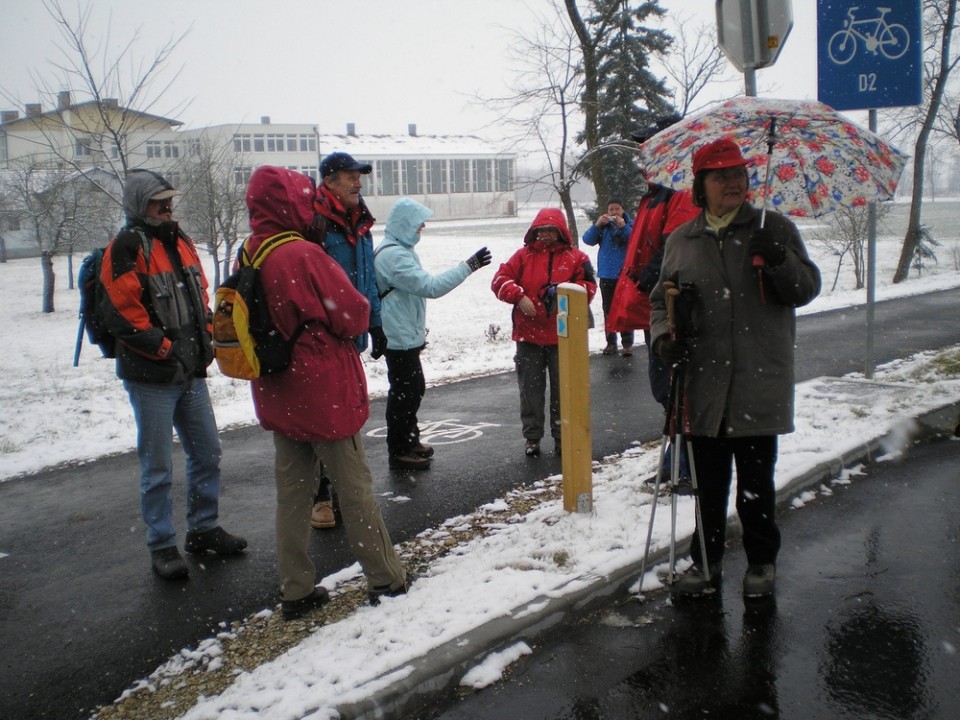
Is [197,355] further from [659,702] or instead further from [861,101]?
[861,101]

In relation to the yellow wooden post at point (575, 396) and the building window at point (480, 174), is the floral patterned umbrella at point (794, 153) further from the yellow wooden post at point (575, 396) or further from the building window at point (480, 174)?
the building window at point (480, 174)

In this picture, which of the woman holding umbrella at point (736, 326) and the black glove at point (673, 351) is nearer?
the woman holding umbrella at point (736, 326)

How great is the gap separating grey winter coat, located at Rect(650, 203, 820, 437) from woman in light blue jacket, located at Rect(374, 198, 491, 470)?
2028 millimetres

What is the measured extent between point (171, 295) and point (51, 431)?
510 centimetres

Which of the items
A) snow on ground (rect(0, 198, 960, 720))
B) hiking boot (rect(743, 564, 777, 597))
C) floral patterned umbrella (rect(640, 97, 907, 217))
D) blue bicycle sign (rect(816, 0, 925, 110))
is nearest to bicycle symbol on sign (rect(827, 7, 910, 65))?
blue bicycle sign (rect(816, 0, 925, 110))

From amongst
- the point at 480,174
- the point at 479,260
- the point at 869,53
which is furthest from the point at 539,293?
A: the point at 480,174

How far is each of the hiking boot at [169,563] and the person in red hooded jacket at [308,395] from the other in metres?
0.86

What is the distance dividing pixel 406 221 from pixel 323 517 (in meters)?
2.13

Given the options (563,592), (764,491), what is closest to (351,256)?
(563,592)

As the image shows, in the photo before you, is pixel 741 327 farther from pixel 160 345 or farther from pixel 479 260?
pixel 160 345

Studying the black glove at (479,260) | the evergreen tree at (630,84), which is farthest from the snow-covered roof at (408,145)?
the black glove at (479,260)

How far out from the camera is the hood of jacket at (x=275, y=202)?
3689 millimetres

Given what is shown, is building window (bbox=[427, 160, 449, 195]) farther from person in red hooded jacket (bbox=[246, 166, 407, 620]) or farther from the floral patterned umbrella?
person in red hooded jacket (bbox=[246, 166, 407, 620])

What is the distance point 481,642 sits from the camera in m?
3.38
